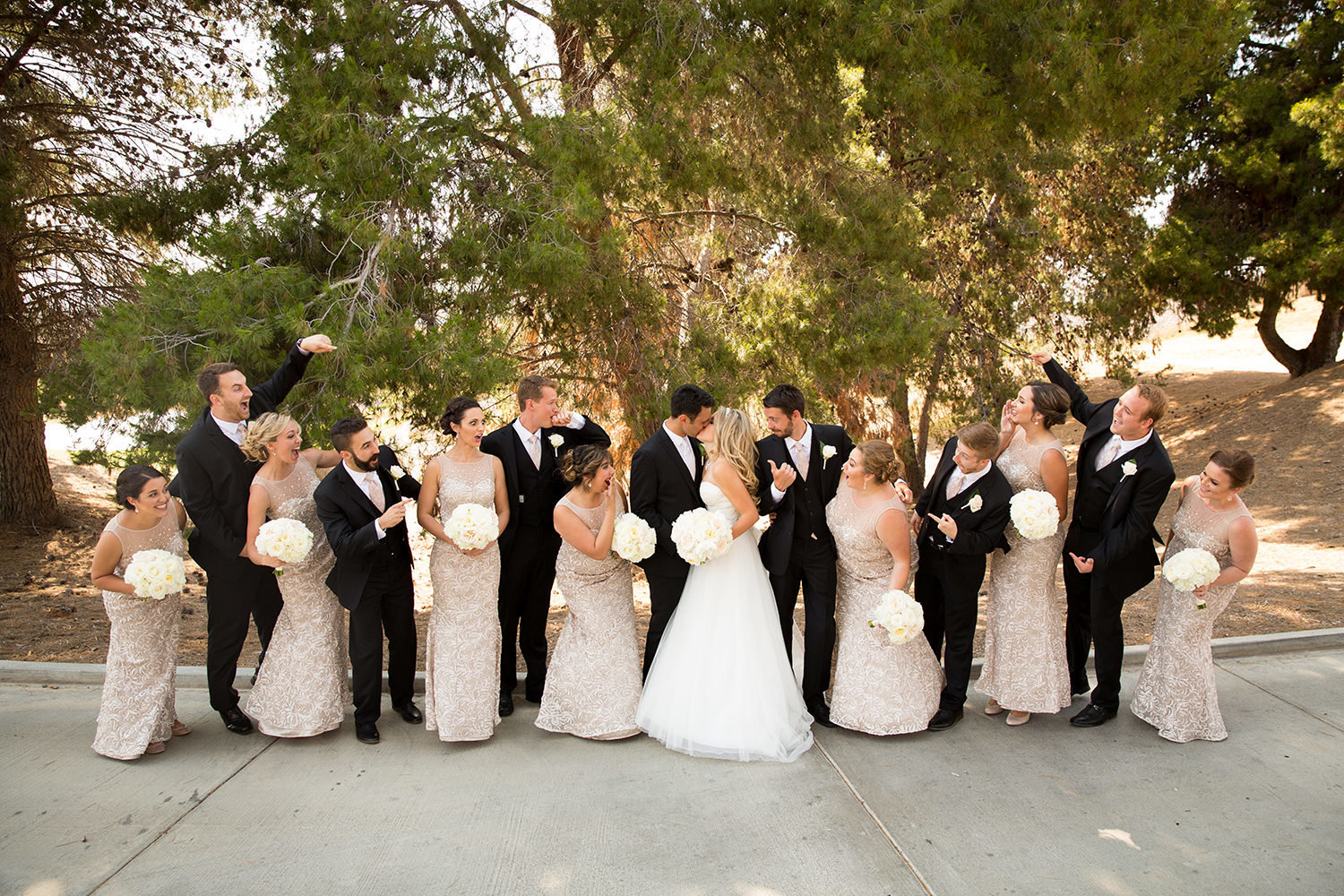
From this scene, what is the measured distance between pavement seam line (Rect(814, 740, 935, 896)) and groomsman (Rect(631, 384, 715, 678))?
1.18m

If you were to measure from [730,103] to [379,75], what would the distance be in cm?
300

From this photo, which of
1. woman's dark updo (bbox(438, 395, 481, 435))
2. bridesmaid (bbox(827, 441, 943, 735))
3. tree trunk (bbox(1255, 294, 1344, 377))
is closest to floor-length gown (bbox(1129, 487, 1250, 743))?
bridesmaid (bbox(827, 441, 943, 735))

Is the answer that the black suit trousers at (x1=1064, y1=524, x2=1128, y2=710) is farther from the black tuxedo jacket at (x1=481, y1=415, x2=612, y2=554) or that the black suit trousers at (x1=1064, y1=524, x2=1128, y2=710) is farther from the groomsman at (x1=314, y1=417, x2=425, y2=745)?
the groomsman at (x1=314, y1=417, x2=425, y2=745)

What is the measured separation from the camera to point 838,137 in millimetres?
8242

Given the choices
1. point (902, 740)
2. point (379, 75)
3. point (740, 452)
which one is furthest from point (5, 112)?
point (902, 740)

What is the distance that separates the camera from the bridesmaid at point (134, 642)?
15.7ft

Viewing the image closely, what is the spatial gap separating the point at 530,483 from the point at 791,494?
1607mm

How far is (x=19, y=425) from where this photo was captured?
1267 cm

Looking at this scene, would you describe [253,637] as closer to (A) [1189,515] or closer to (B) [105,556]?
(B) [105,556]

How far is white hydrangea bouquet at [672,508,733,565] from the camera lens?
4.84m

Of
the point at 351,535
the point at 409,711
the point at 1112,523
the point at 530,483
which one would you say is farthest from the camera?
the point at 530,483

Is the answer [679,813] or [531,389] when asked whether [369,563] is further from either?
[679,813]

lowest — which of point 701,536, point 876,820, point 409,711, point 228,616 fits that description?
point 876,820

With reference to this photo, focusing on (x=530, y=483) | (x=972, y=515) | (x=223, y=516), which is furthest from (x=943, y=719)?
(x=223, y=516)
